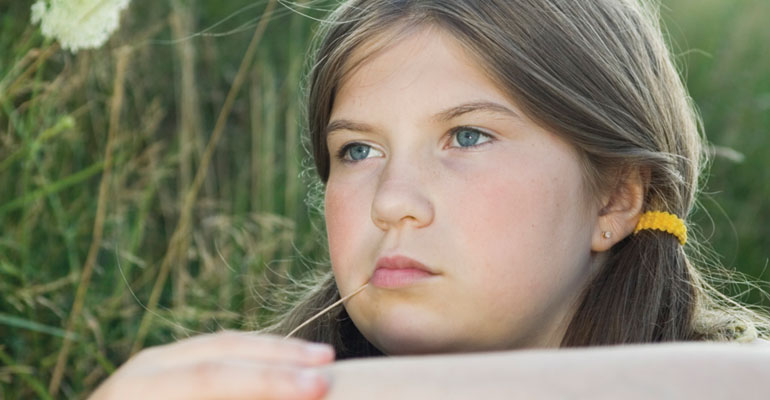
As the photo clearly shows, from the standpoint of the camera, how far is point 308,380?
84cm

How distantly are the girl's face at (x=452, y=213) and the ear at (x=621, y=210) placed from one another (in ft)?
0.11

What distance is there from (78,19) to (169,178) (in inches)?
67.7

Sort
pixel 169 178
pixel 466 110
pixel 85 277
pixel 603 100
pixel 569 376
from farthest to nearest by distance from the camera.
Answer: pixel 169 178 < pixel 85 277 < pixel 603 100 < pixel 466 110 < pixel 569 376

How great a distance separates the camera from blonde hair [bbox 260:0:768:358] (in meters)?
1.84

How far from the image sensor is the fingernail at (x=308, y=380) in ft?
2.72

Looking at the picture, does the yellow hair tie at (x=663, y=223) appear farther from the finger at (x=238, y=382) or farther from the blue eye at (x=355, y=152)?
the finger at (x=238, y=382)

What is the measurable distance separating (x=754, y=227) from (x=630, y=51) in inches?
74.6

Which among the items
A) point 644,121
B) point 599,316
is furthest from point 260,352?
point 644,121

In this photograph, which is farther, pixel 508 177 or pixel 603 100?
pixel 603 100

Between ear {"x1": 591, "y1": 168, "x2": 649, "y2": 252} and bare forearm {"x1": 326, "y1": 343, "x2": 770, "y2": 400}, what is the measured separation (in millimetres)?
1058

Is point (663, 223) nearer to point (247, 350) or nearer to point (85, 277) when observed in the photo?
point (247, 350)

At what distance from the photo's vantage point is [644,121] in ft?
6.58

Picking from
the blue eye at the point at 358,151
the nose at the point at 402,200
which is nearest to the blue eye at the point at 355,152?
the blue eye at the point at 358,151

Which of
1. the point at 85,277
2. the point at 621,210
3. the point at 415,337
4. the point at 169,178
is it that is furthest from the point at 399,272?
the point at 169,178
